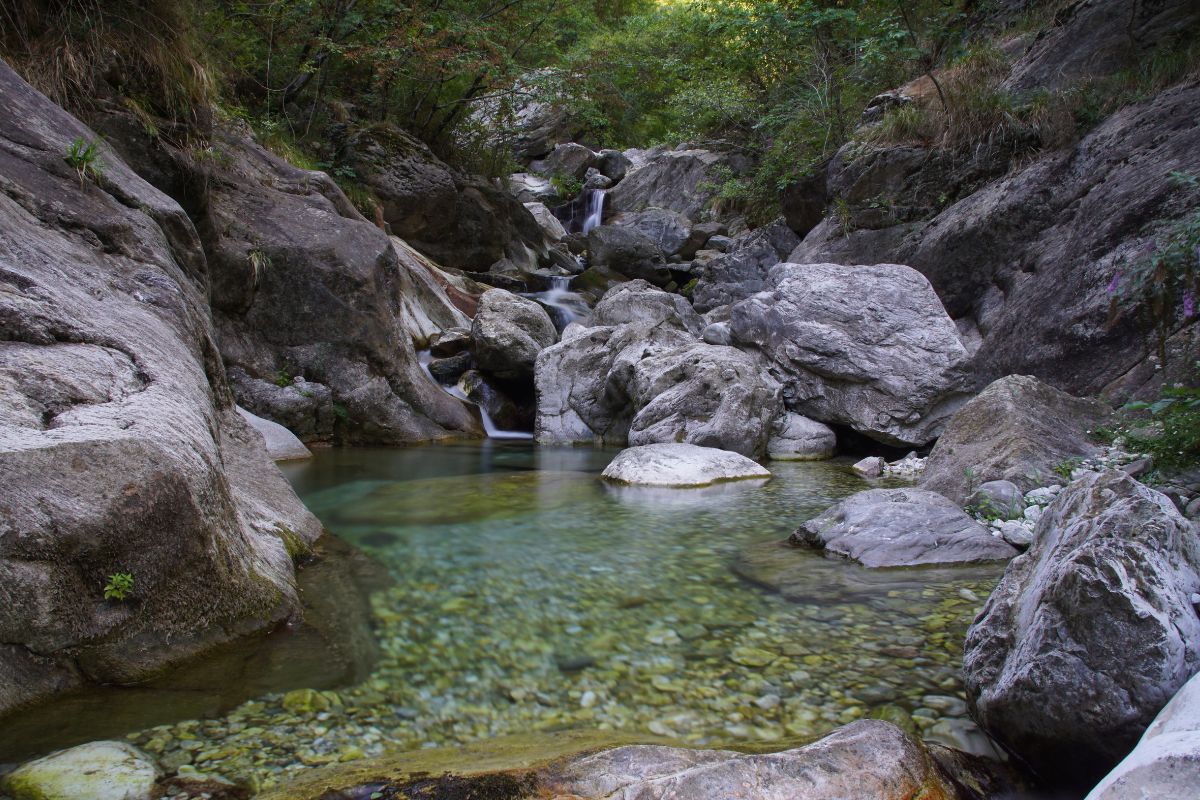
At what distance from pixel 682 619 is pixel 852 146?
10741 millimetres

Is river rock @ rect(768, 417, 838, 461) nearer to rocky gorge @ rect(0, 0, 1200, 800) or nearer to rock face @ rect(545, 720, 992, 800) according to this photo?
rocky gorge @ rect(0, 0, 1200, 800)

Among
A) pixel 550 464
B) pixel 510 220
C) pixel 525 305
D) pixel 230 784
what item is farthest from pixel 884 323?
pixel 510 220

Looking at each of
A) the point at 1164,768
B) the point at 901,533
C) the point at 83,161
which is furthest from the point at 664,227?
the point at 1164,768

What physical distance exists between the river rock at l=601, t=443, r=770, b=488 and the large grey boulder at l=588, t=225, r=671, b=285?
10576 millimetres

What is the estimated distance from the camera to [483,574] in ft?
11.7

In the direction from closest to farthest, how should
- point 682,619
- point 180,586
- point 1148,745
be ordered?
1. point 1148,745
2. point 180,586
3. point 682,619

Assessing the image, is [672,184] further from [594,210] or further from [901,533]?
[901,533]

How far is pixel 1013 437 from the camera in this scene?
4.91 metres

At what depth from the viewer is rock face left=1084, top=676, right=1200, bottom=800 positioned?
43.6 inches

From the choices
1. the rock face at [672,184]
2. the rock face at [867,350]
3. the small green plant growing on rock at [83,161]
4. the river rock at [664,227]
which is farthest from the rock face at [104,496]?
the rock face at [672,184]

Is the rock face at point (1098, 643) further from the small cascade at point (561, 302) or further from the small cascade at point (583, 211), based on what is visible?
the small cascade at point (583, 211)

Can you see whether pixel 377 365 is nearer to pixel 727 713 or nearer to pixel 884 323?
pixel 884 323

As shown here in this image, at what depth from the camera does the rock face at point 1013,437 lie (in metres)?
4.66

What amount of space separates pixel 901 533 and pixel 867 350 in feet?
15.0
